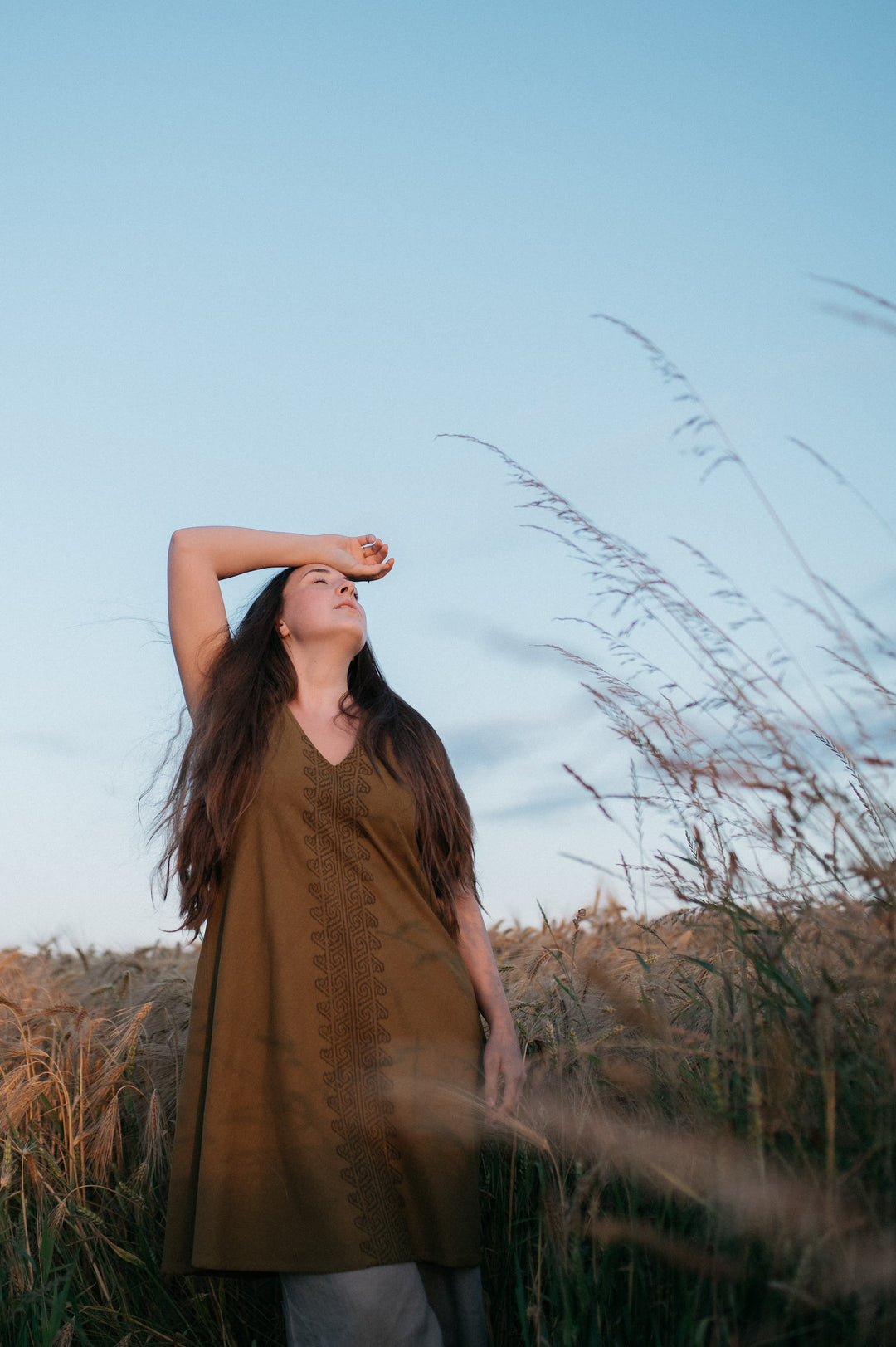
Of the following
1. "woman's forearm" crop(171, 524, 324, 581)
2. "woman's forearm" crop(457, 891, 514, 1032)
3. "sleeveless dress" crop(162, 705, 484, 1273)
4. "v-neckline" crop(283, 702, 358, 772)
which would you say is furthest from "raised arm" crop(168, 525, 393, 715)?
"woman's forearm" crop(457, 891, 514, 1032)

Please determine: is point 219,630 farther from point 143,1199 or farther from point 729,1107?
point 729,1107

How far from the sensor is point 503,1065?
7.40 feet

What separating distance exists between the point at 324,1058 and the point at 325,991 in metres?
0.13

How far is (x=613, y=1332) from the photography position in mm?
1539

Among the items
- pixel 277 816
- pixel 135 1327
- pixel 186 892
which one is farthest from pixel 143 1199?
pixel 277 816

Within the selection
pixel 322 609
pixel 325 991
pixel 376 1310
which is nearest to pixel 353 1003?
pixel 325 991

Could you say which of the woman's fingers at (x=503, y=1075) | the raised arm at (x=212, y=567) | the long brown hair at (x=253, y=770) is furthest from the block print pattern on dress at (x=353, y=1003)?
the raised arm at (x=212, y=567)

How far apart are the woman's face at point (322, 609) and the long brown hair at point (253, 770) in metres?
0.08

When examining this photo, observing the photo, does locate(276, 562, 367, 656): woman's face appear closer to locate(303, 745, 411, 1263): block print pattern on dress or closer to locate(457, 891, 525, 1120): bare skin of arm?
locate(303, 745, 411, 1263): block print pattern on dress

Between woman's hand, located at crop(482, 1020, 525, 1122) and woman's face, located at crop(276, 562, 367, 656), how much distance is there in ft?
3.29

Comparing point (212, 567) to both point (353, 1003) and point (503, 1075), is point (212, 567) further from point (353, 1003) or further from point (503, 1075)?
point (503, 1075)

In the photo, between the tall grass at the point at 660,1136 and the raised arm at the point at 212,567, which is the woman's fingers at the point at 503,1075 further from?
the raised arm at the point at 212,567

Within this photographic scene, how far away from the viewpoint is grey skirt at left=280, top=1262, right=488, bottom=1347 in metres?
1.88

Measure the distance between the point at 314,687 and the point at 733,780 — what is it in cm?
128
